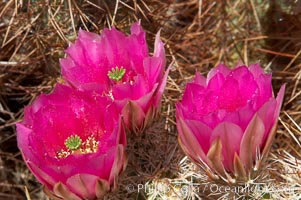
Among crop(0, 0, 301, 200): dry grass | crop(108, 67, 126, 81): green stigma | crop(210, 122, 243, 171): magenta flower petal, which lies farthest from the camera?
crop(0, 0, 301, 200): dry grass

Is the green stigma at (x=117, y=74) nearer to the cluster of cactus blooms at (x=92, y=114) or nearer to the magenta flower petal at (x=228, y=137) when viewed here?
the cluster of cactus blooms at (x=92, y=114)

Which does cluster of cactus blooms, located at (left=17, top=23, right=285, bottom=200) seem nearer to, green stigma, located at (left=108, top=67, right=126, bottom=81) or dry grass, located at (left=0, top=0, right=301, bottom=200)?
green stigma, located at (left=108, top=67, right=126, bottom=81)

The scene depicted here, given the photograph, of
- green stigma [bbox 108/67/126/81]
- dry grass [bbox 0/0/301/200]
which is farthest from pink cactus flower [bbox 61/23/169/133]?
dry grass [bbox 0/0/301/200]

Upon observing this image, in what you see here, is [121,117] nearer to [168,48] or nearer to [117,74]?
[117,74]

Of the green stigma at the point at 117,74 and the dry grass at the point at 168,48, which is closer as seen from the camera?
the green stigma at the point at 117,74

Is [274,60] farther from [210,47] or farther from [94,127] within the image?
[94,127]

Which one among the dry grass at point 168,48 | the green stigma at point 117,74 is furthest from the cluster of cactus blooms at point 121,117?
the dry grass at point 168,48
